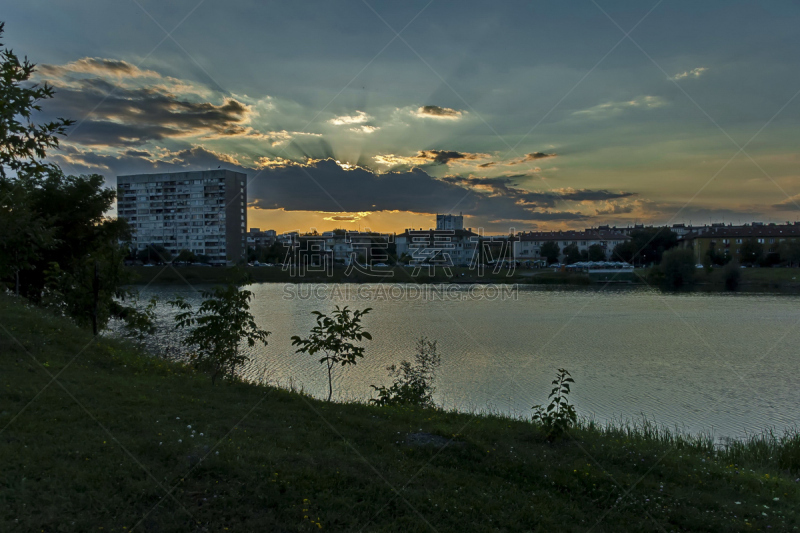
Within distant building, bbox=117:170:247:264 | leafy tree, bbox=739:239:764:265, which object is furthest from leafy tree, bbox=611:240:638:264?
distant building, bbox=117:170:247:264

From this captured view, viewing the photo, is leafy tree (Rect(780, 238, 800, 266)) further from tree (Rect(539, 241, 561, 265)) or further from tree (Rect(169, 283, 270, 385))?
tree (Rect(169, 283, 270, 385))

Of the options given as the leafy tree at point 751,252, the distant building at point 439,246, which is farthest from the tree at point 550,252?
the leafy tree at point 751,252

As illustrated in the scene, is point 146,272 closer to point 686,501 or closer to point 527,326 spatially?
point 527,326

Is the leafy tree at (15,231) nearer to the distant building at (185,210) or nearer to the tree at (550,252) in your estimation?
the distant building at (185,210)

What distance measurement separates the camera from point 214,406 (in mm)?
8633

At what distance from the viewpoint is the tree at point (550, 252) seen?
127406 mm

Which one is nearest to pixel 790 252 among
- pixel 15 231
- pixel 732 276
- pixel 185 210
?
pixel 732 276

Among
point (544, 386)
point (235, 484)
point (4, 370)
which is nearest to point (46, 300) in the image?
point (4, 370)

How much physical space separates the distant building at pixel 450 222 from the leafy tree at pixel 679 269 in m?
88.6

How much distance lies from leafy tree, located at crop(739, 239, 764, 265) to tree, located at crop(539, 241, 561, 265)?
130ft

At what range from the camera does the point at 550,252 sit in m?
127

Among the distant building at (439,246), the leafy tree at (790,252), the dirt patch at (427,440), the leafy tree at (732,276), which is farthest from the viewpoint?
the distant building at (439,246)

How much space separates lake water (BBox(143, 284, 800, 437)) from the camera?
608 inches

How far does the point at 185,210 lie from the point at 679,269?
312 ft
